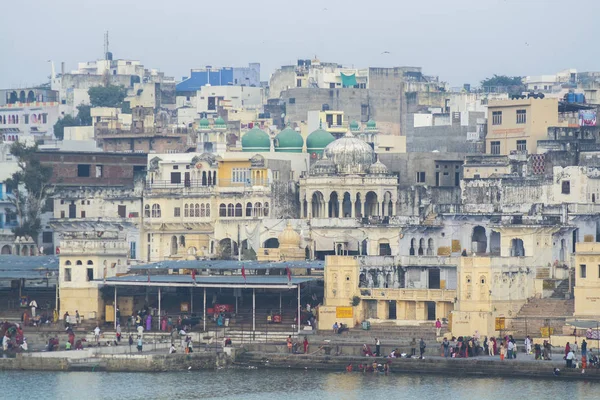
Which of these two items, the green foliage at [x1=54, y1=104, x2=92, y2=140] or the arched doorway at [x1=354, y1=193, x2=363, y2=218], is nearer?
the arched doorway at [x1=354, y1=193, x2=363, y2=218]

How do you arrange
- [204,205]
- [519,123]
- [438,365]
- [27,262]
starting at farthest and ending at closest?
[519,123] < [204,205] < [27,262] < [438,365]

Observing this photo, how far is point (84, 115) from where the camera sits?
401ft

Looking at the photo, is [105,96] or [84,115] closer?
[84,115]

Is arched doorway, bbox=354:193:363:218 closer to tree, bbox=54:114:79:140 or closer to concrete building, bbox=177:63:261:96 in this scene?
tree, bbox=54:114:79:140

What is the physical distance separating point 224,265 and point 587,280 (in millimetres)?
12979

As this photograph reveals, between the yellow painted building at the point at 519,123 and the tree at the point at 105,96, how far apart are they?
44283mm

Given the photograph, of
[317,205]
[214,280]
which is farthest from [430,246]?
[214,280]

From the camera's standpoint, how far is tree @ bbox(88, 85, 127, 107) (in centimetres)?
12469

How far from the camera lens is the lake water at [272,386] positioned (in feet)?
185

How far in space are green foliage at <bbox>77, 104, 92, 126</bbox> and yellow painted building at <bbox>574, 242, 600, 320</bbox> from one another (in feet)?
204

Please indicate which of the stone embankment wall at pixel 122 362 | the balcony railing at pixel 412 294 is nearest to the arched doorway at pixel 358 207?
the balcony railing at pixel 412 294

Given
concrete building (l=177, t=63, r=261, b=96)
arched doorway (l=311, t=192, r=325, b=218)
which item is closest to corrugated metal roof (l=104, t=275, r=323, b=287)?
arched doorway (l=311, t=192, r=325, b=218)

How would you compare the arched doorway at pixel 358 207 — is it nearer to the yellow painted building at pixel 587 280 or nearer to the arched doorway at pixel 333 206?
the arched doorway at pixel 333 206

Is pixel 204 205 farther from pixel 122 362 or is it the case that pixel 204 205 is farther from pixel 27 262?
pixel 122 362
